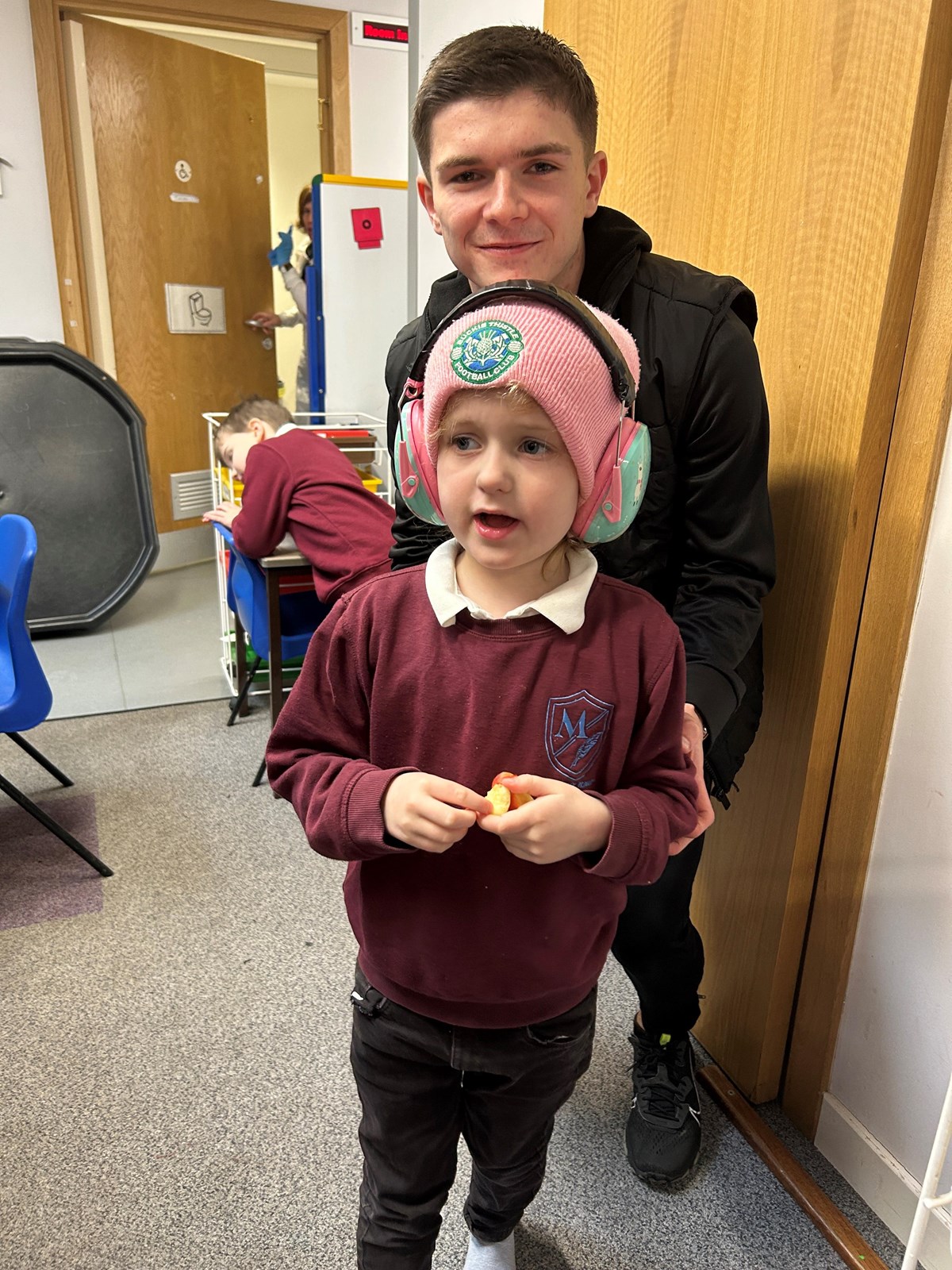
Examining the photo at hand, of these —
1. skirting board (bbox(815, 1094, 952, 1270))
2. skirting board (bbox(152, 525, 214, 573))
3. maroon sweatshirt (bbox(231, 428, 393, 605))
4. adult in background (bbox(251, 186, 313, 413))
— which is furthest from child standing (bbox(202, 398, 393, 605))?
skirting board (bbox(152, 525, 214, 573))

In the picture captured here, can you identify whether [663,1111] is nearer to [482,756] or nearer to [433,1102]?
[433,1102]

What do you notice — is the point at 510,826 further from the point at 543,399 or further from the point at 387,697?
the point at 543,399

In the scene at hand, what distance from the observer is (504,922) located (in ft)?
2.89

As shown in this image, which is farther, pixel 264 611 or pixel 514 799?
pixel 264 611

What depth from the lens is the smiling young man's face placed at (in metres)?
0.93

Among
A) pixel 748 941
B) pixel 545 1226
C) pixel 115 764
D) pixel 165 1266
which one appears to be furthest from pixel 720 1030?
pixel 115 764

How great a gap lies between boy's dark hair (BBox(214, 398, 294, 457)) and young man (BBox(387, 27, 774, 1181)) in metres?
1.65

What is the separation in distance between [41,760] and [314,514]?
1002 millimetres

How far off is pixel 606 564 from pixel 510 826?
488 mm

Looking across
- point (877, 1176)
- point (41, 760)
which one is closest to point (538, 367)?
point (877, 1176)

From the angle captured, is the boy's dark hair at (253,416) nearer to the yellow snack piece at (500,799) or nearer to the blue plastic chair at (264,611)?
the blue plastic chair at (264,611)

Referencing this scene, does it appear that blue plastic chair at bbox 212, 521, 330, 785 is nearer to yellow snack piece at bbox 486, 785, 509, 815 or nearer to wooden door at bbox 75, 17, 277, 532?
yellow snack piece at bbox 486, 785, 509, 815

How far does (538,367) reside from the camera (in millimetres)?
744

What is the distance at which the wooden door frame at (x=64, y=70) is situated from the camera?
3.88 metres
